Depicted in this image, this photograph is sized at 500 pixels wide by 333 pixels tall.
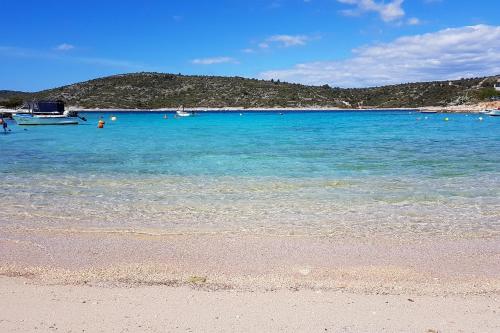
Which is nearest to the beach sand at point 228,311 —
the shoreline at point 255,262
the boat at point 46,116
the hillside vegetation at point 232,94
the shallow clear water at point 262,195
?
the shoreline at point 255,262

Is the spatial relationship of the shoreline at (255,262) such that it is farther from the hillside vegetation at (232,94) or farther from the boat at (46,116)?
the hillside vegetation at (232,94)

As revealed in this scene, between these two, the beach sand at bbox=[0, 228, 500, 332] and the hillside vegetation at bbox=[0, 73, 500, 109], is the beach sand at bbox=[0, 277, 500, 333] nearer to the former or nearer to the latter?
the beach sand at bbox=[0, 228, 500, 332]

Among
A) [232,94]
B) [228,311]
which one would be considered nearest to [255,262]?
[228,311]

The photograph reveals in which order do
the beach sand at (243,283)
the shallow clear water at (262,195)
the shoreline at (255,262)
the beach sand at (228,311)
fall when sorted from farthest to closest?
the shallow clear water at (262,195), the shoreline at (255,262), the beach sand at (243,283), the beach sand at (228,311)

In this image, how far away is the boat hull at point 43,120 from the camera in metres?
52.8

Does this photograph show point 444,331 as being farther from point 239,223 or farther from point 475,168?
point 475,168

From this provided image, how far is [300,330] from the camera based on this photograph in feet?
14.5

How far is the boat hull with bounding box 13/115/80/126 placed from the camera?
52.8m

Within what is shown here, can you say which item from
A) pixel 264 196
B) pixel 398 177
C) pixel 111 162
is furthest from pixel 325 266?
pixel 111 162

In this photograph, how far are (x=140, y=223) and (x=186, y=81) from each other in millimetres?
152417

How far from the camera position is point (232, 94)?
150m

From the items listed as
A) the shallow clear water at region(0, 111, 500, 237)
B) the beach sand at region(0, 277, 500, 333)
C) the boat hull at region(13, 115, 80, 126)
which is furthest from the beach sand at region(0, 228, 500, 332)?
the boat hull at region(13, 115, 80, 126)

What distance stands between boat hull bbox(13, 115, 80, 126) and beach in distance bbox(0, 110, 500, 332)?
42.7 m

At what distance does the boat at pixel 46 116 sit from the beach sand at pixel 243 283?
5002 cm
